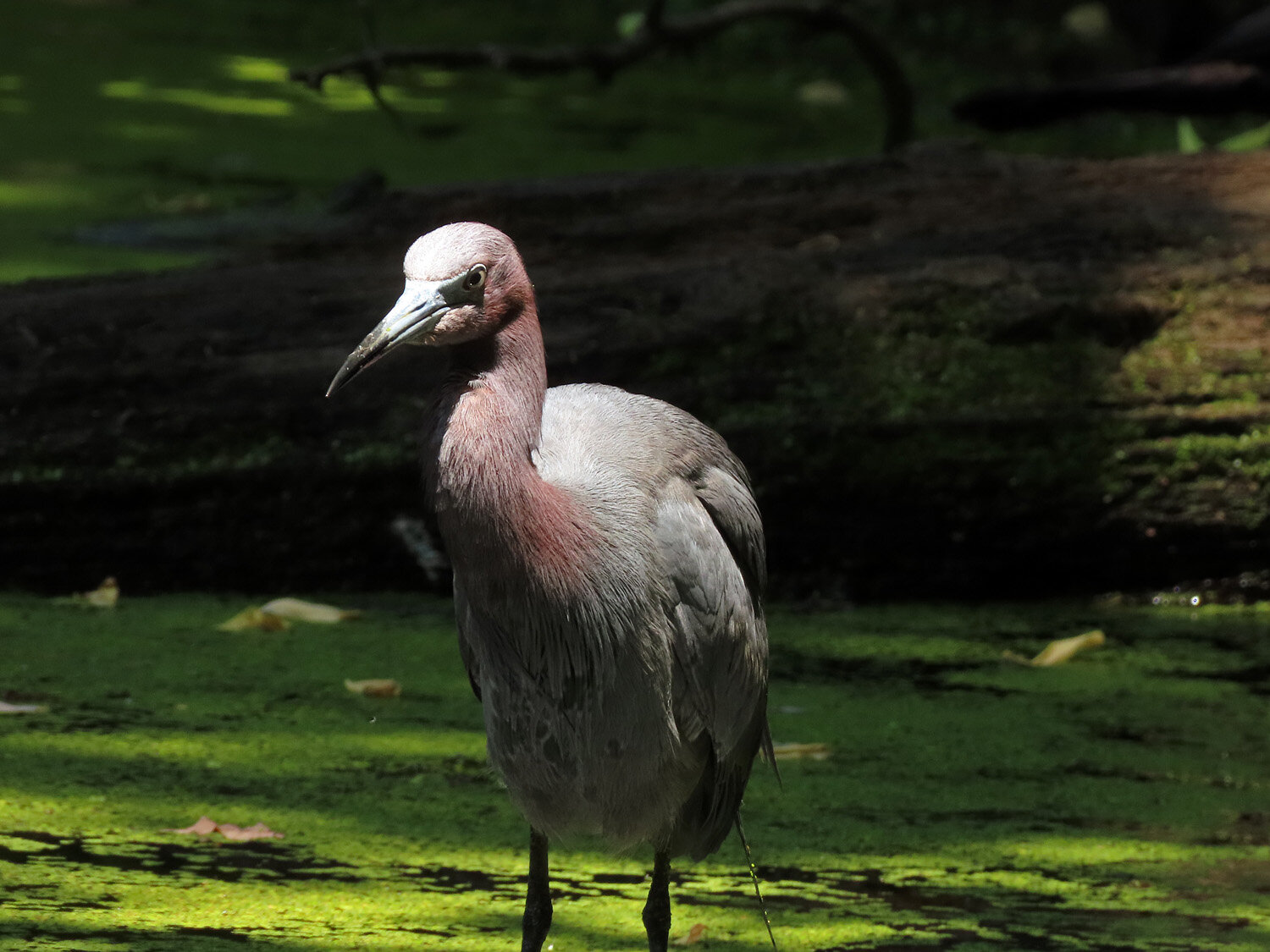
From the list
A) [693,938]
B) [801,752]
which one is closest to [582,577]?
[693,938]

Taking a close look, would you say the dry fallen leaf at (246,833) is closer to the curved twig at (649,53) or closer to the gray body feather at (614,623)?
the gray body feather at (614,623)

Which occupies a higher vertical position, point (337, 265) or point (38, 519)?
point (337, 265)

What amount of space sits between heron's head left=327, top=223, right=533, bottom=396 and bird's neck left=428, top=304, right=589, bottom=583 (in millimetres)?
43

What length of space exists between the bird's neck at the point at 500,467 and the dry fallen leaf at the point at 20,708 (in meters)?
1.35

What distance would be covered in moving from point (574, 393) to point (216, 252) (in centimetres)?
383

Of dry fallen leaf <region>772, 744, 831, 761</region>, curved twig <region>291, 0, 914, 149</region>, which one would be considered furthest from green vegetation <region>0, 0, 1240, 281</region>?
dry fallen leaf <region>772, 744, 831, 761</region>

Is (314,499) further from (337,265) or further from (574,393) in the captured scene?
(574,393)

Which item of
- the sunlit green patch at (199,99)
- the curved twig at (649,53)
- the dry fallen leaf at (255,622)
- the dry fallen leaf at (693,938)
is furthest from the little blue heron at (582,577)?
the sunlit green patch at (199,99)

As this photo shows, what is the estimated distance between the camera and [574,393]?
2553mm

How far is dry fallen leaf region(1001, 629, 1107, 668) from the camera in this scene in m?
3.75

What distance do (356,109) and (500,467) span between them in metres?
7.24

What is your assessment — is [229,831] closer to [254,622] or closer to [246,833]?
[246,833]

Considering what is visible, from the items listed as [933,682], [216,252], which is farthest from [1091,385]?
[216,252]

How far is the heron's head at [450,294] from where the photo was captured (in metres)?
2.02
